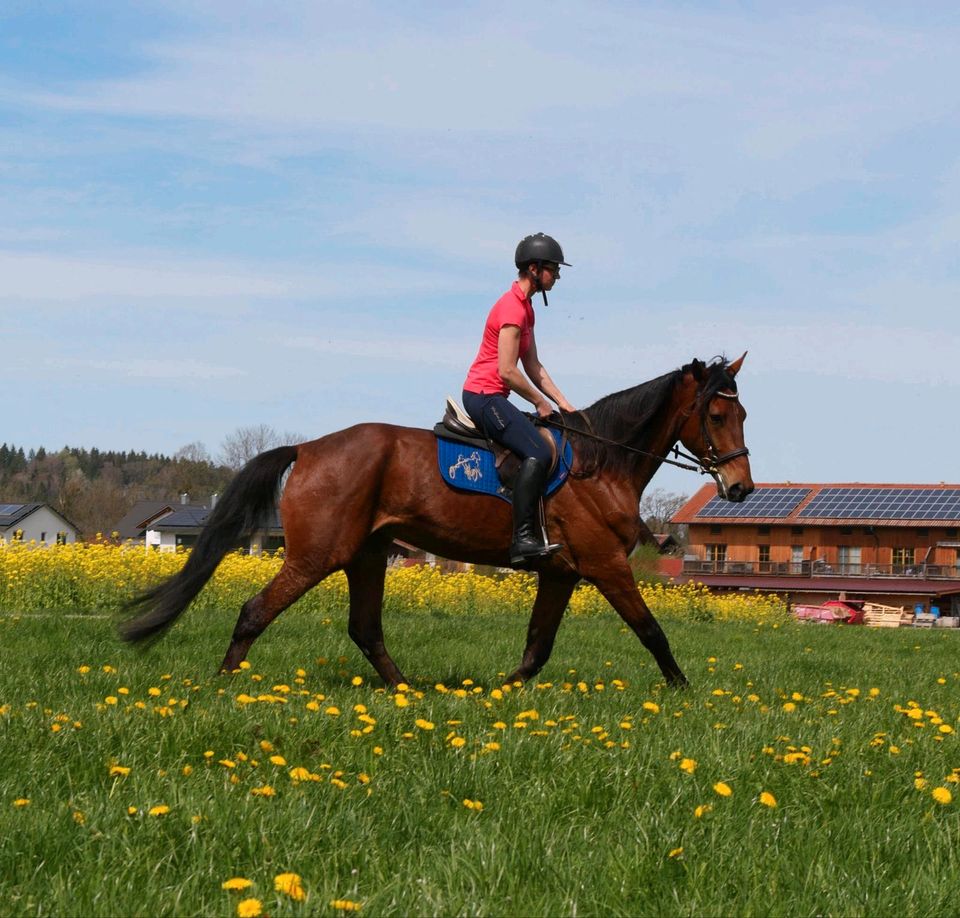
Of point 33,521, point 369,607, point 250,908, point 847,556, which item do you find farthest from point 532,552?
point 33,521

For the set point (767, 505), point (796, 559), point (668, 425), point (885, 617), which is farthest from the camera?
point (796, 559)

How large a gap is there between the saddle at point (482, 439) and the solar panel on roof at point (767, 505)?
209 feet

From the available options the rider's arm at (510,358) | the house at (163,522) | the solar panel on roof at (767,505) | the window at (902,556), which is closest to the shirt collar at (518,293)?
the rider's arm at (510,358)

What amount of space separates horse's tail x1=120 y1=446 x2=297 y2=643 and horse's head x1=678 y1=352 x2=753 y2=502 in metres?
2.97

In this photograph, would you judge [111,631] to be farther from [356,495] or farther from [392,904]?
[392,904]

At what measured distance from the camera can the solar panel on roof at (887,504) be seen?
67562 millimetres

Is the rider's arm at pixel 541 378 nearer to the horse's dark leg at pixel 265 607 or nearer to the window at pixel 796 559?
the horse's dark leg at pixel 265 607

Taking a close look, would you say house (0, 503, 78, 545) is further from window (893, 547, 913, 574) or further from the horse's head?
the horse's head

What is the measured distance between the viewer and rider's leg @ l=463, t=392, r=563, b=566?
8.26 m

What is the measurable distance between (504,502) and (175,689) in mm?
2738

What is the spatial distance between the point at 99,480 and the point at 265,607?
5286 inches

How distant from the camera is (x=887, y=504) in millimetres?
68938

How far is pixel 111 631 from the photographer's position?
35.3 feet

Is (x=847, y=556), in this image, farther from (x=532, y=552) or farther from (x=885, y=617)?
(x=532, y=552)
